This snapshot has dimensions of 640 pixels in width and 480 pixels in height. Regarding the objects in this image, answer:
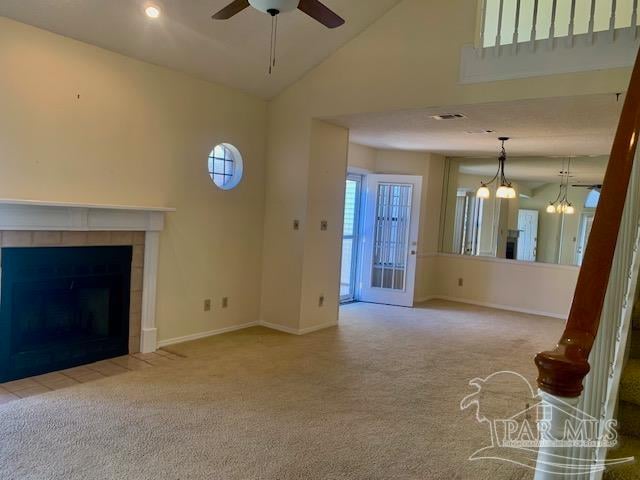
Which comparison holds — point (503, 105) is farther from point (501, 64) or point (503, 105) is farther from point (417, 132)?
point (417, 132)

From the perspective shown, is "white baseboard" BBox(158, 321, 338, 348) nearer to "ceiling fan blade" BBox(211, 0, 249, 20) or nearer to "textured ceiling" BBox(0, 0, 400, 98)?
"textured ceiling" BBox(0, 0, 400, 98)

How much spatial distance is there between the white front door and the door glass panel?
191 centimetres

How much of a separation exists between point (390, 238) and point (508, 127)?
2.92 meters

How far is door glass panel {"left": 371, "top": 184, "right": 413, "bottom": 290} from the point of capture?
291 inches

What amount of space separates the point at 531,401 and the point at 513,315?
11.8ft

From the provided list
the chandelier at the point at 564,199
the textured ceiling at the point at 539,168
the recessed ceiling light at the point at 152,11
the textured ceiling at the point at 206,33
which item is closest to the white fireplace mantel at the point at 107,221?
the textured ceiling at the point at 206,33

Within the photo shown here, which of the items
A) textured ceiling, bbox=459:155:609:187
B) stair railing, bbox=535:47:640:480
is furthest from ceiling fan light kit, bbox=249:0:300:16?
textured ceiling, bbox=459:155:609:187

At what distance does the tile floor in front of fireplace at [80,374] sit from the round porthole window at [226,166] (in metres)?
1.93

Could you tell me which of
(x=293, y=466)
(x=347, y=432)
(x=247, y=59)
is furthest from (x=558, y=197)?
(x=293, y=466)

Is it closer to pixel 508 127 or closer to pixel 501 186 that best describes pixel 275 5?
pixel 508 127

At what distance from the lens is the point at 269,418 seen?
3129 millimetres

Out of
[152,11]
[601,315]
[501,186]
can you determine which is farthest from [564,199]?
[601,315]

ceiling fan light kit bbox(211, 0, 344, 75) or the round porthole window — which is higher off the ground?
ceiling fan light kit bbox(211, 0, 344, 75)

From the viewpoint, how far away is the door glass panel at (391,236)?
7387 mm
